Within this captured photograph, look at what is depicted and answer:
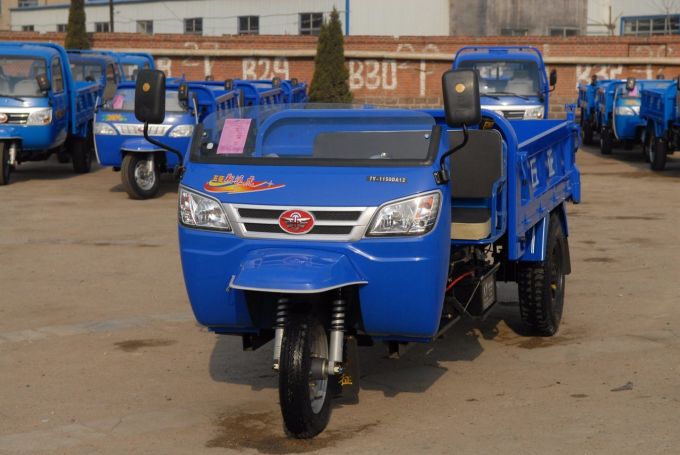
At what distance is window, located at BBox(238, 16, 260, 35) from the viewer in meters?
53.5

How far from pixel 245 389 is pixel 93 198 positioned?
11.6 meters

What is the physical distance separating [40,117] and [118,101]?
166 centimetres

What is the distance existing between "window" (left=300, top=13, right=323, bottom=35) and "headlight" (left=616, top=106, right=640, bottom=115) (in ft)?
93.1

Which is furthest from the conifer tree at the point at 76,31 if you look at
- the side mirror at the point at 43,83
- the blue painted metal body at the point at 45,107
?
the side mirror at the point at 43,83

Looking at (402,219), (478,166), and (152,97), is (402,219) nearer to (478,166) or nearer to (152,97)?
(478,166)

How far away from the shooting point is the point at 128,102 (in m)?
19.0

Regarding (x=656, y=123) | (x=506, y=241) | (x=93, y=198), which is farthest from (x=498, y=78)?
(x=506, y=241)

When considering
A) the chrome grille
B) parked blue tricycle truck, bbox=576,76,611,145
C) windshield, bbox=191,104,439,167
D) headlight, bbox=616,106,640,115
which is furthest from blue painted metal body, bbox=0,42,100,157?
the chrome grille

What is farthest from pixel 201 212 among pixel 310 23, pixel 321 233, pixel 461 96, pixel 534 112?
pixel 310 23

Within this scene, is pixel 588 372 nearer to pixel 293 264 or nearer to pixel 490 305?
pixel 490 305

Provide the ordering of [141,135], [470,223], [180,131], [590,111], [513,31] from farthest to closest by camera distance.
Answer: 1. [513,31]
2. [590,111]
3. [180,131]
4. [141,135]
5. [470,223]

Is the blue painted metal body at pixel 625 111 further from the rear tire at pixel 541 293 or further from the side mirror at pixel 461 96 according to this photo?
the side mirror at pixel 461 96

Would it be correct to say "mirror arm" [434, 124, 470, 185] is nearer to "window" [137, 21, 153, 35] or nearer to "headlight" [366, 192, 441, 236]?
"headlight" [366, 192, 441, 236]

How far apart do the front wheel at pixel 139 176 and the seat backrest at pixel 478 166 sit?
36.5 ft
